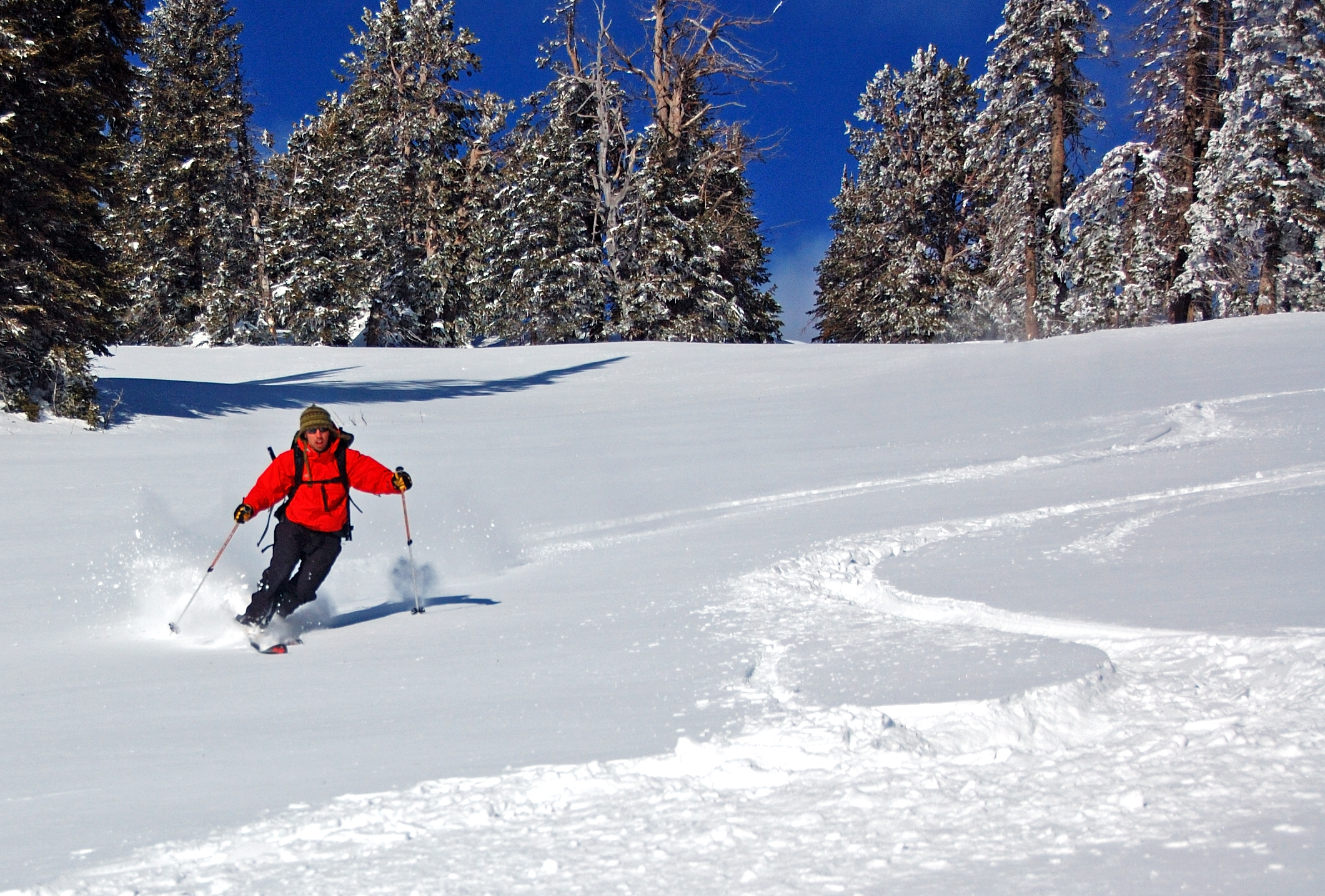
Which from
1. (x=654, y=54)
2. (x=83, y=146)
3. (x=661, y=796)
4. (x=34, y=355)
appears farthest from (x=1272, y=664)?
(x=654, y=54)

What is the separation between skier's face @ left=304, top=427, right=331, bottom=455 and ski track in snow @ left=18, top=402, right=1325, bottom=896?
3601mm

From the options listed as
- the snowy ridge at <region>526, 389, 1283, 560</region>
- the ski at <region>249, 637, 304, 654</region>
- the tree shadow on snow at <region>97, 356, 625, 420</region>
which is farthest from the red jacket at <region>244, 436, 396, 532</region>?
the tree shadow on snow at <region>97, 356, 625, 420</region>

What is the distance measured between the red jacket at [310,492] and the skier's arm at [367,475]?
11cm

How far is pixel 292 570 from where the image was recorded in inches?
263

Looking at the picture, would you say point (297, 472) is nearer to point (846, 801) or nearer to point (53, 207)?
point (846, 801)

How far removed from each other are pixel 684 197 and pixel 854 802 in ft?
115

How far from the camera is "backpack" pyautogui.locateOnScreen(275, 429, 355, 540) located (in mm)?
6734

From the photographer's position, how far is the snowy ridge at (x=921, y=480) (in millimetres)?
9366

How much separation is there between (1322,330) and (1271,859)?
22016 mm

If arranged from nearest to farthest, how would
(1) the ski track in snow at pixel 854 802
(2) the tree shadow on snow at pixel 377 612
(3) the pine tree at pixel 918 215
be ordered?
1. (1) the ski track in snow at pixel 854 802
2. (2) the tree shadow on snow at pixel 377 612
3. (3) the pine tree at pixel 918 215

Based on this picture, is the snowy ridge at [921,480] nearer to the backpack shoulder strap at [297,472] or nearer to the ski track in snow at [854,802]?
the backpack shoulder strap at [297,472]

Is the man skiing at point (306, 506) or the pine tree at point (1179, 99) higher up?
the pine tree at point (1179, 99)

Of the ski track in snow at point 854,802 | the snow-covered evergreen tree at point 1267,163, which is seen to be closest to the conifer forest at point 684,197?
the snow-covered evergreen tree at point 1267,163

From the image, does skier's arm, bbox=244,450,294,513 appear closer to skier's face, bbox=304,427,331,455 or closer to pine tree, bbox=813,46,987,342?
skier's face, bbox=304,427,331,455
